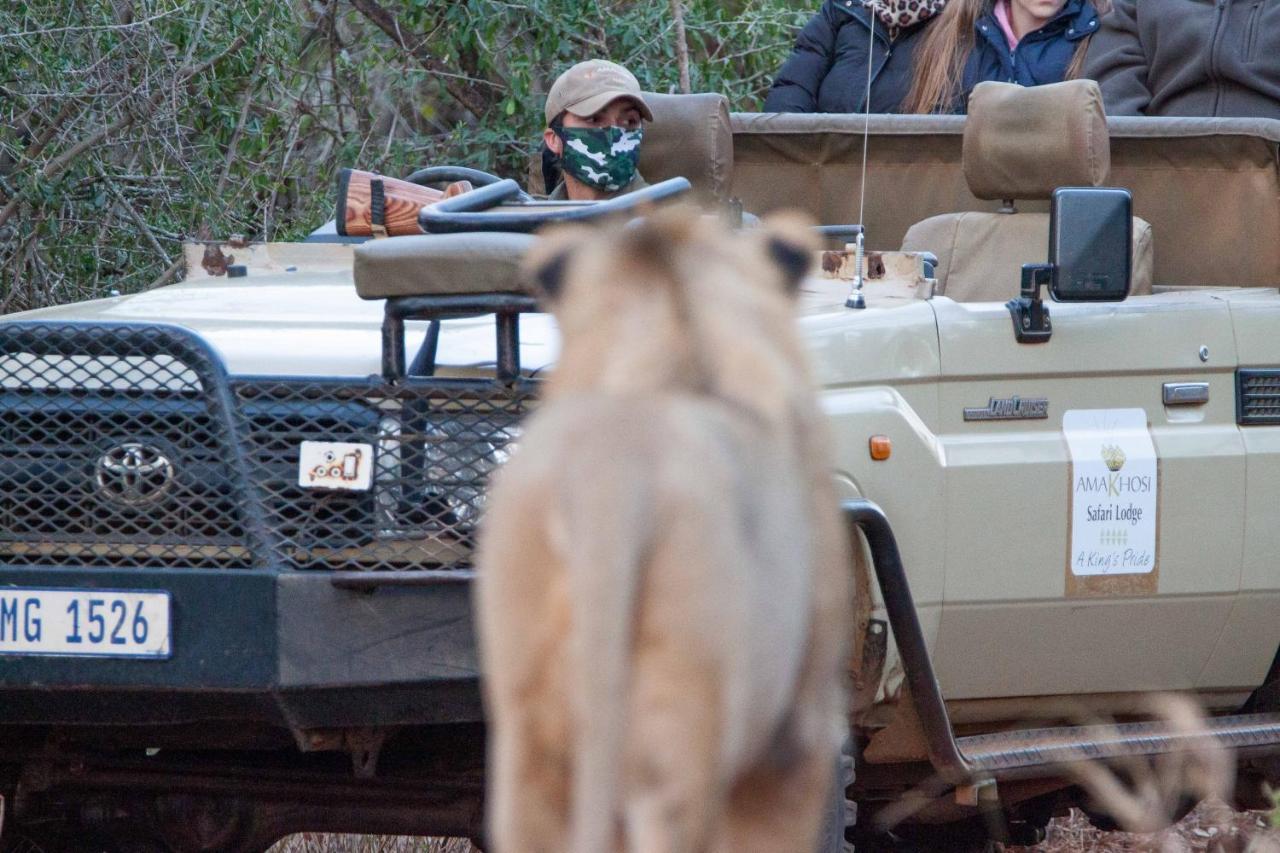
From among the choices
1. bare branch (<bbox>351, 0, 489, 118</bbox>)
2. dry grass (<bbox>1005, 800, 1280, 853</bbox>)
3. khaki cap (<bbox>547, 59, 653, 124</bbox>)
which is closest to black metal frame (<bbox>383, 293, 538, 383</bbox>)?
khaki cap (<bbox>547, 59, 653, 124</bbox>)

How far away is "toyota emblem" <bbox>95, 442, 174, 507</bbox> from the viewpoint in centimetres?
358

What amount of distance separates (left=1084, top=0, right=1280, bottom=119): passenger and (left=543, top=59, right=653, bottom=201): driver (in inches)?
75.3

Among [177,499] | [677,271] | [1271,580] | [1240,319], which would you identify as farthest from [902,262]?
[677,271]

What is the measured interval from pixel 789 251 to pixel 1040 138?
3.00 metres

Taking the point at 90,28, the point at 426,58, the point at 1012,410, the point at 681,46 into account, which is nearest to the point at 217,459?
the point at 1012,410

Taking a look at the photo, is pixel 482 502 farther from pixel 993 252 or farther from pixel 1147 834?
pixel 1147 834

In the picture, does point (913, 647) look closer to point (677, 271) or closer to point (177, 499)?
point (177, 499)

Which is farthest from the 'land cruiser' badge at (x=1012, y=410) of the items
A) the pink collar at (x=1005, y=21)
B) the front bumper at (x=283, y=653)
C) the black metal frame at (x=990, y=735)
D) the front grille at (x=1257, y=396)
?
the pink collar at (x=1005, y=21)

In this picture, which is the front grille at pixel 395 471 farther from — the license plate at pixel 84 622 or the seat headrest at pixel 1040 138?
the seat headrest at pixel 1040 138

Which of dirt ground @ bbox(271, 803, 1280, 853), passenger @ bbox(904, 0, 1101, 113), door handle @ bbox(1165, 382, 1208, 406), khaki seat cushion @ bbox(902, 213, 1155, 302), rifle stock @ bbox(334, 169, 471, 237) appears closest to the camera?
door handle @ bbox(1165, 382, 1208, 406)

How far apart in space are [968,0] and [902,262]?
7.30ft

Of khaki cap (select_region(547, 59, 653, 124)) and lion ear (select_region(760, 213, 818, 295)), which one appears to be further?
khaki cap (select_region(547, 59, 653, 124))

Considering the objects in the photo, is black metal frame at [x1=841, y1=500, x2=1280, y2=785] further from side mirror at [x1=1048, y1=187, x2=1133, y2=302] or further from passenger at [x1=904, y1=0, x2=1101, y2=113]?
passenger at [x1=904, y1=0, x2=1101, y2=113]

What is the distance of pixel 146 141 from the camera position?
7.91 meters
